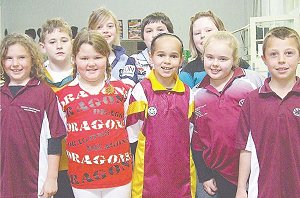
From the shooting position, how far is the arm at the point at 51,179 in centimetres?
178

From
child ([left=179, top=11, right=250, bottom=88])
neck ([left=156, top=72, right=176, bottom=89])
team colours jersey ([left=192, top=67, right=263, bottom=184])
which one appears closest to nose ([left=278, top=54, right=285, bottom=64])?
team colours jersey ([left=192, top=67, right=263, bottom=184])

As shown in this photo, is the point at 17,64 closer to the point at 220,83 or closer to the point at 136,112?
the point at 136,112

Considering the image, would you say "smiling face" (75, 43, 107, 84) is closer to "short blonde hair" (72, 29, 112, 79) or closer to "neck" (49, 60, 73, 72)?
"short blonde hair" (72, 29, 112, 79)

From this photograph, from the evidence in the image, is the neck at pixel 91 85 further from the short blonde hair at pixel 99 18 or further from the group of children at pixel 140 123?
the short blonde hair at pixel 99 18

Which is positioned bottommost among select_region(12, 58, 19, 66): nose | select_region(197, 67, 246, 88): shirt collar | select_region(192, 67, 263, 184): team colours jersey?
select_region(192, 67, 263, 184): team colours jersey

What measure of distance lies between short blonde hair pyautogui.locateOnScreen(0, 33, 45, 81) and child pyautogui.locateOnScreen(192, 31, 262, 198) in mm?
768

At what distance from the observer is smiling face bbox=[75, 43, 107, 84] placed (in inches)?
72.4

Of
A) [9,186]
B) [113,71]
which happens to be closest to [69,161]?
[9,186]

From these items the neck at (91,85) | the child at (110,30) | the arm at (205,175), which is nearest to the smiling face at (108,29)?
the child at (110,30)

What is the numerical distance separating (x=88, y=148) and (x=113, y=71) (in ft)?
1.79

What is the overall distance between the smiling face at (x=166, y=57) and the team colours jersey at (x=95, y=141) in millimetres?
254

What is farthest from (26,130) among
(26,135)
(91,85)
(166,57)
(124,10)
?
(124,10)

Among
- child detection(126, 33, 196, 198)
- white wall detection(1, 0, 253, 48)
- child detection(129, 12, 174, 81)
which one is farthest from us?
white wall detection(1, 0, 253, 48)

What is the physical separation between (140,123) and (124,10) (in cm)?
540
